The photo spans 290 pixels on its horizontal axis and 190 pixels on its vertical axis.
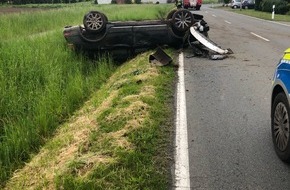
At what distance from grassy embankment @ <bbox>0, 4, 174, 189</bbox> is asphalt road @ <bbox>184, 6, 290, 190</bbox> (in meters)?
0.51

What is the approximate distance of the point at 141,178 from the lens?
4043 mm

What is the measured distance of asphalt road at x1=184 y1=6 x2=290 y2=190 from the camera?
421 centimetres

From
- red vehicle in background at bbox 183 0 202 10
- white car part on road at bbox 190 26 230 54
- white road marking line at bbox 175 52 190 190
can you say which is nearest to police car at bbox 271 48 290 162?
white road marking line at bbox 175 52 190 190

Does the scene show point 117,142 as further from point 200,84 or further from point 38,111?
point 200,84

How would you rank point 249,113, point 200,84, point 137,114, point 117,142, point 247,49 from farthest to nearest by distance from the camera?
point 247,49 → point 200,84 → point 249,113 → point 137,114 → point 117,142

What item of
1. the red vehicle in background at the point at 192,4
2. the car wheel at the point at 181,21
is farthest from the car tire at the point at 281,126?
the red vehicle in background at the point at 192,4

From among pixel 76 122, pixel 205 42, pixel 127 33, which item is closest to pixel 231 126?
pixel 76 122

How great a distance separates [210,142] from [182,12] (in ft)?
23.9

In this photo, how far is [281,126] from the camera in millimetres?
4574

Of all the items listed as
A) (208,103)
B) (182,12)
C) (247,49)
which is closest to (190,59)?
(182,12)

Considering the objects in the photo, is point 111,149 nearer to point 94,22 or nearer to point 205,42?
point 94,22

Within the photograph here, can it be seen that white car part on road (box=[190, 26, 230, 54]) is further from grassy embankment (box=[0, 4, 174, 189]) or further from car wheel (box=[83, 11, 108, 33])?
car wheel (box=[83, 11, 108, 33])

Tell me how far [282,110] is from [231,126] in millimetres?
1258

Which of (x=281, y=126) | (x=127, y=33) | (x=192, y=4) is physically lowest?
(x=281, y=126)
